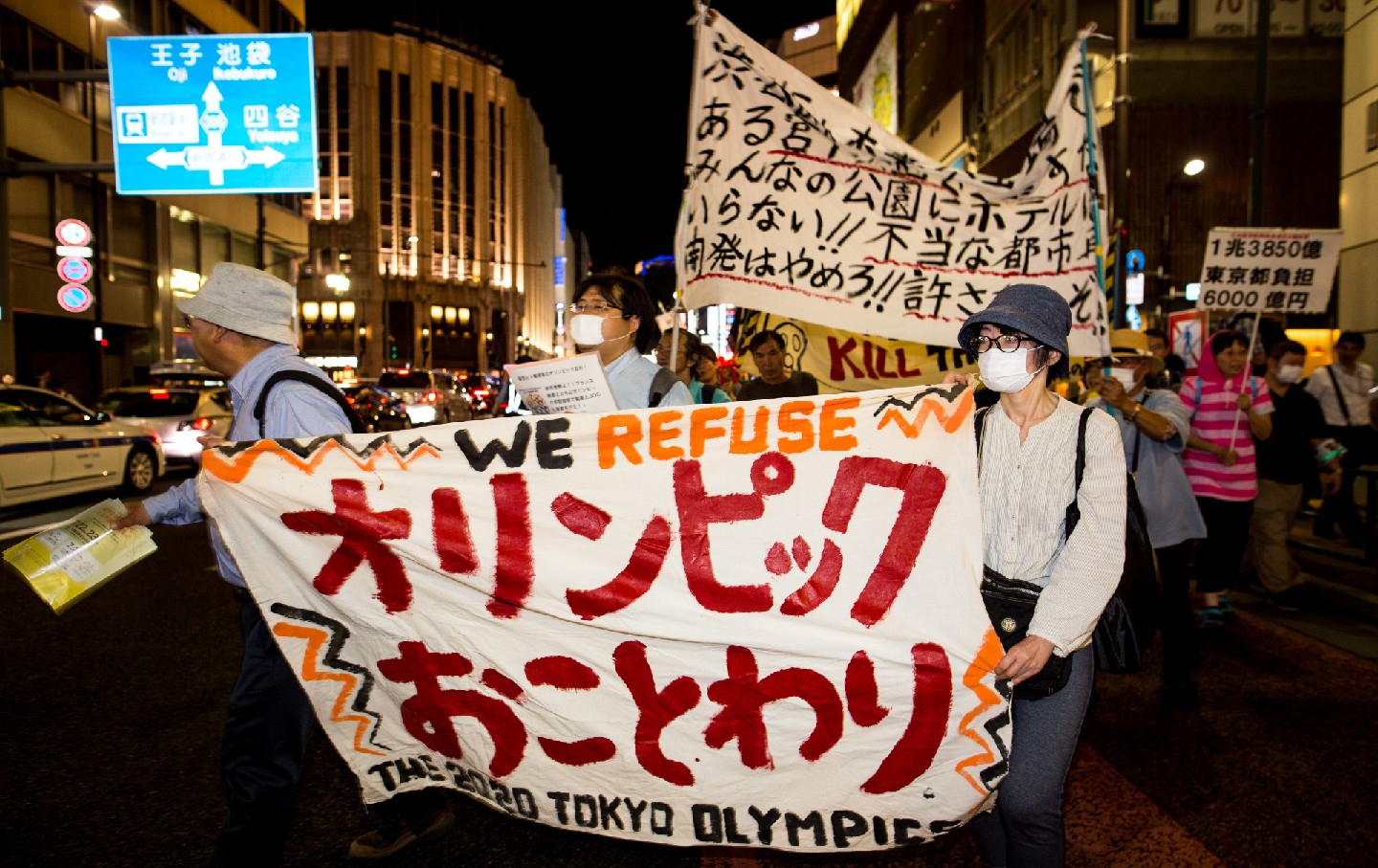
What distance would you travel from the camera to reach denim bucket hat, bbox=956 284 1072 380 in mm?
2354

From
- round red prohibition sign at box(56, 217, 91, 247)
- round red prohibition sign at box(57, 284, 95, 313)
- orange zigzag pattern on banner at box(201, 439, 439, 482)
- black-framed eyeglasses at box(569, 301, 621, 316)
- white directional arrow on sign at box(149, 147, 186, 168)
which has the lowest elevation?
orange zigzag pattern on banner at box(201, 439, 439, 482)

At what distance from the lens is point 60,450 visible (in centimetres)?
1077

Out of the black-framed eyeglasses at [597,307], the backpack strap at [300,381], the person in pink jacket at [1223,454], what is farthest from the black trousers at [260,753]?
the person in pink jacket at [1223,454]

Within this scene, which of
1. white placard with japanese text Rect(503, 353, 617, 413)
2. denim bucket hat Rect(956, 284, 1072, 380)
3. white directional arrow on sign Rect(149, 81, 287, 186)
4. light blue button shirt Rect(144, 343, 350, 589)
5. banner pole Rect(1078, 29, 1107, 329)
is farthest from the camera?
white directional arrow on sign Rect(149, 81, 287, 186)

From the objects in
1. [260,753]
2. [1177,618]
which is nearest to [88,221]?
Answer: [260,753]

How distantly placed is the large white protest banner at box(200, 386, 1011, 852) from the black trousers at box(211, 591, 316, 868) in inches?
4.7

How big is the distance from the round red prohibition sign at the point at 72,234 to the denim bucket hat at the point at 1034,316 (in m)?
21.5

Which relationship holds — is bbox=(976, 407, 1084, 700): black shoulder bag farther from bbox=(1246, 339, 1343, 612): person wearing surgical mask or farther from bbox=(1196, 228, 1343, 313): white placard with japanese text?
bbox=(1196, 228, 1343, 313): white placard with japanese text

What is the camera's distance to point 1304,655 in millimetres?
5328

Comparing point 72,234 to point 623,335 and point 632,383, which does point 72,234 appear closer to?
point 623,335

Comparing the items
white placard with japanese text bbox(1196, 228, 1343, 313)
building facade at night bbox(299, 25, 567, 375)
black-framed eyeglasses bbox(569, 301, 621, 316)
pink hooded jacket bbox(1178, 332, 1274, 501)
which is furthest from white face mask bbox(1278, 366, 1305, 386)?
building facade at night bbox(299, 25, 567, 375)

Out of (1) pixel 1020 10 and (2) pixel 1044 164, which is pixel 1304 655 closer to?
(2) pixel 1044 164

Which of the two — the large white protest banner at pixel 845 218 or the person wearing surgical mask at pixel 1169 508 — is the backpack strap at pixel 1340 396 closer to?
the person wearing surgical mask at pixel 1169 508

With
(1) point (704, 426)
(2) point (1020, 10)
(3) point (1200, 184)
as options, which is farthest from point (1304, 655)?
(2) point (1020, 10)
